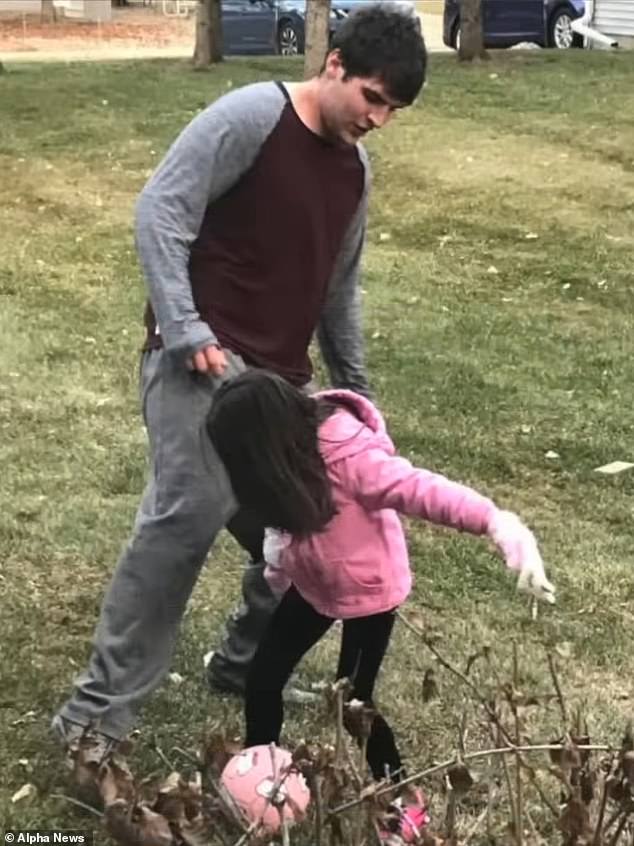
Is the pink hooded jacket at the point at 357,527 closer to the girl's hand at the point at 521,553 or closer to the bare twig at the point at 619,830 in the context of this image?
the girl's hand at the point at 521,553

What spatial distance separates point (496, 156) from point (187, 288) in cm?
934

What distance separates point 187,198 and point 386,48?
0.51m

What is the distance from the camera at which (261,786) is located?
2719mm

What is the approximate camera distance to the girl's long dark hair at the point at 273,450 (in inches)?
112

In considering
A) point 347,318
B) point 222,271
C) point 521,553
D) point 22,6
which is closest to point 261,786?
point 521,553

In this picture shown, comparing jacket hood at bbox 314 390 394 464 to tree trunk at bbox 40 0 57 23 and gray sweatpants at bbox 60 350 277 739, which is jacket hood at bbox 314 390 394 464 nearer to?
gray sweatpants at bbox 60 350 277 739

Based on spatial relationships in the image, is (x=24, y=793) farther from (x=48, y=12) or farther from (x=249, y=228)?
(x=48, y=12)

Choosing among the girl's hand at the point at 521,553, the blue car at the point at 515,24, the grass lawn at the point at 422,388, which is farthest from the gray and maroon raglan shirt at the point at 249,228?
the blue car at the point at 515,24

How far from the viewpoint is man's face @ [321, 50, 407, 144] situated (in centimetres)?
305

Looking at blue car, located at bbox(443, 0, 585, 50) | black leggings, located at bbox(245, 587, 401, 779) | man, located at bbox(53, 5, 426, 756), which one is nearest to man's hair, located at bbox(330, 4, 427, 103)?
man, located at bbox(53, 5, 426, 756)

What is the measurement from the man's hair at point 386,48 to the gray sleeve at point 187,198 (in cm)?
22

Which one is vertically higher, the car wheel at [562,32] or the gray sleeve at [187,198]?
the gray sleeve at [187,198]

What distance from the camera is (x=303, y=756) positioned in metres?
2.24

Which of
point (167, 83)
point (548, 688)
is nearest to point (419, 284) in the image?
point (548, 688)
